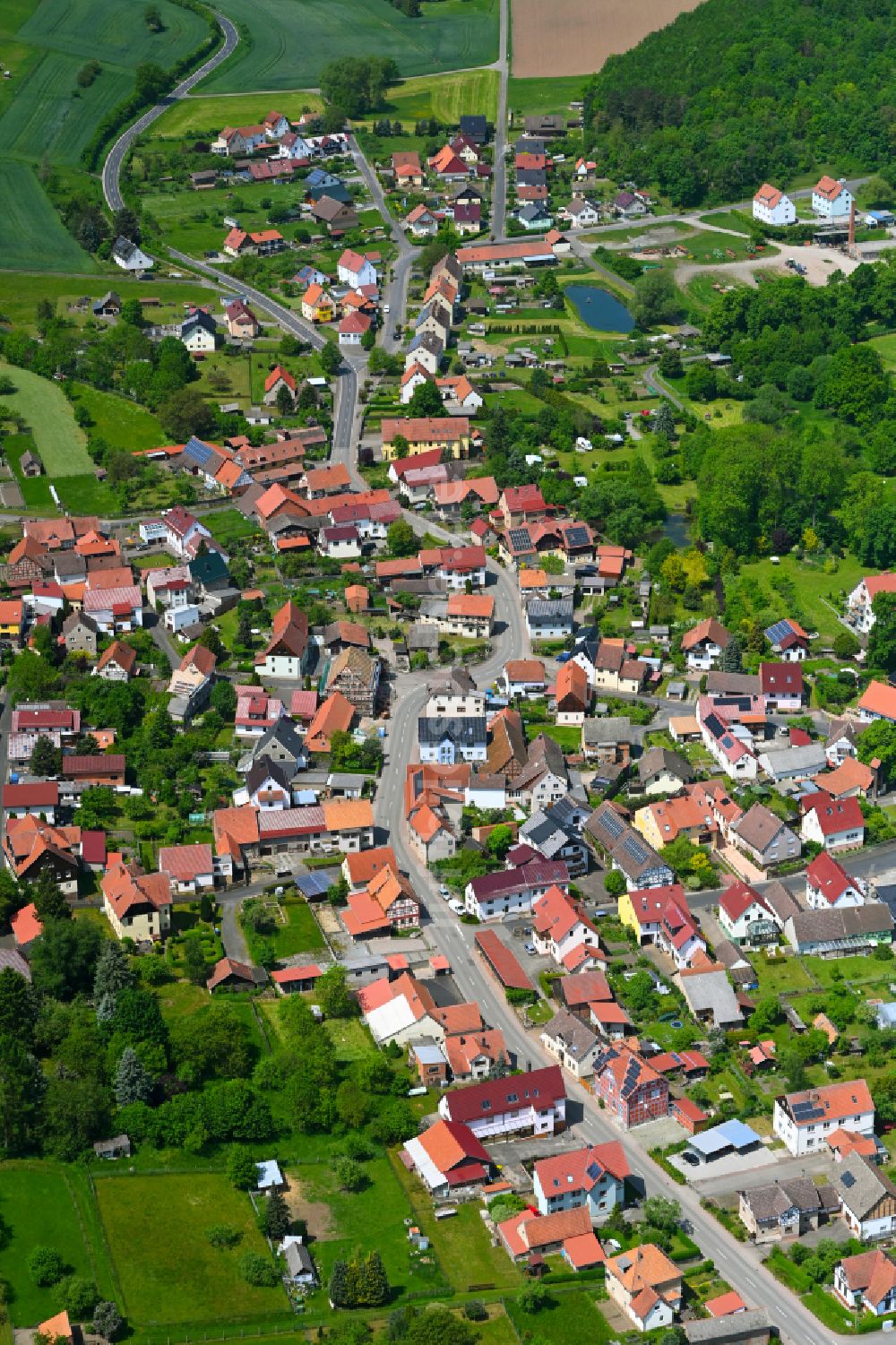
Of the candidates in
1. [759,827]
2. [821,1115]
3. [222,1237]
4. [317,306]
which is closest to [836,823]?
[759,827]

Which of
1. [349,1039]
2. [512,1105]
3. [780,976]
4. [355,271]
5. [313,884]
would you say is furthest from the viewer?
[355,271]

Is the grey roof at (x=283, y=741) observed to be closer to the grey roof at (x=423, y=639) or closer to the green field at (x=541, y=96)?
the grey roof at (x=423, y=639)

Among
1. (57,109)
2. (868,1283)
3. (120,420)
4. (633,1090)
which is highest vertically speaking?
(57,109)

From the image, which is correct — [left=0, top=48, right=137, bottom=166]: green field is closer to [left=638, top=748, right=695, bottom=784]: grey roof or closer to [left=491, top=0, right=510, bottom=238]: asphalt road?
[left=491, top=0, right=510, bottom=238]: asphalt road

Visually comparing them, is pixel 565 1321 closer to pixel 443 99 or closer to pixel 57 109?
pixel 57 109

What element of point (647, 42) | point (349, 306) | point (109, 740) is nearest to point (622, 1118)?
point (109, 740)

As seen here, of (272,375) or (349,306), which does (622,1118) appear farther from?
(349,306)
